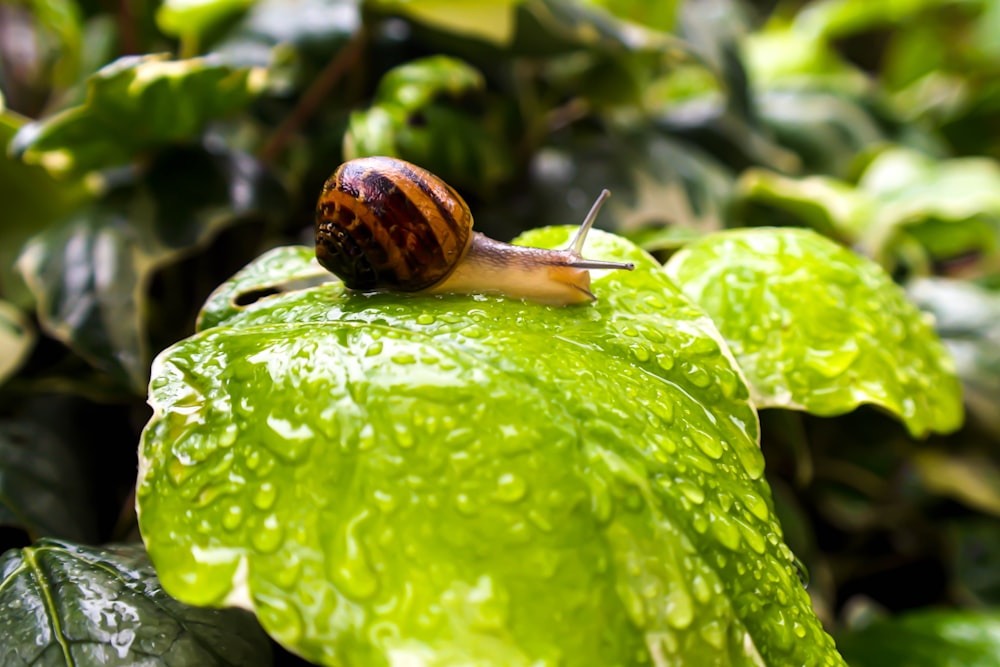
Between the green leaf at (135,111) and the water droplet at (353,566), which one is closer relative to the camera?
the water droplet at (353,566)

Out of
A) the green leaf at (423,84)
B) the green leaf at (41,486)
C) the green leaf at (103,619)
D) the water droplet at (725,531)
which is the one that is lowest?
the green leaf at (41,486)

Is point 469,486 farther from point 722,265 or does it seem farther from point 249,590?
point 722,265

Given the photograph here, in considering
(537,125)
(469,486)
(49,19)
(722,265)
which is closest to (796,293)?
(722,265)

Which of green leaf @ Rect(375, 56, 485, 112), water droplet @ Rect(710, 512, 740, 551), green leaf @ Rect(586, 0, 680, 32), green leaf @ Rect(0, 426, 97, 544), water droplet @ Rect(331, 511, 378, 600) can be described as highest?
green leaf @ Rect(586, 0, 680, 32)

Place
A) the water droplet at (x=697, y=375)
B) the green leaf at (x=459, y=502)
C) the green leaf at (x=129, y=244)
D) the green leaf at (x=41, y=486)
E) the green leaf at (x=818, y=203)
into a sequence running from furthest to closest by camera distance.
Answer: the green leaf at (x=818, y=203), the green leaf at (x=129, y=244), the green leaf at (x=41, y=486), the water droplet at (x=697, y=375), the green leaf at (x=459, y=502)

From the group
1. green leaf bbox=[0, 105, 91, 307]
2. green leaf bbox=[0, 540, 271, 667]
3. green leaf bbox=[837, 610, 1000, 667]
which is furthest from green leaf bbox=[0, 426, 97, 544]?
green leaf bbox=[837, 610, 1000, 667]

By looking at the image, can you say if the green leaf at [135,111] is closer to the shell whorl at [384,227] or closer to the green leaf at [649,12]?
the shell whorl at [384,227]

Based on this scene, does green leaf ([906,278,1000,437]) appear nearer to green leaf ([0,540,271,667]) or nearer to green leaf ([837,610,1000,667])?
green leaf ([837,610,1000,667])

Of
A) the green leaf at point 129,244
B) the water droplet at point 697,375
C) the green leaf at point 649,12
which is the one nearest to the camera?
the water droplet at point 697,375

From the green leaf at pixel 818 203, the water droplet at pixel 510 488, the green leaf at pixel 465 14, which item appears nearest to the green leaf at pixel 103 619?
the water droplet at pixel 510 488
